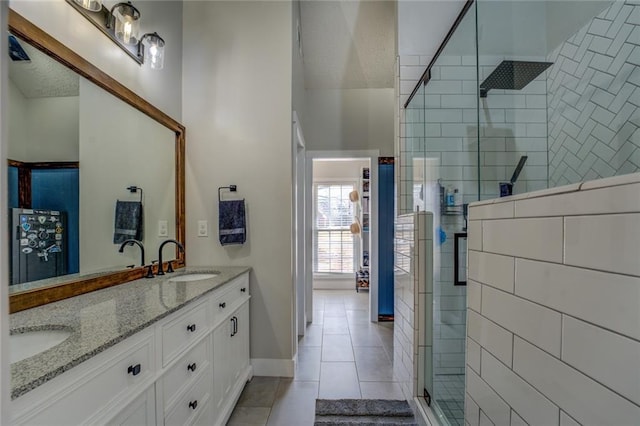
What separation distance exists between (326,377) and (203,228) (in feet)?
5.04

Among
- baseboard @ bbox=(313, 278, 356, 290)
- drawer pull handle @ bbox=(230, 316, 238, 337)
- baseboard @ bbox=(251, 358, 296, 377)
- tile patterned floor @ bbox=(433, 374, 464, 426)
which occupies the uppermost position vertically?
drawer pull handle @ bbox=(230, 316, 238, 337)

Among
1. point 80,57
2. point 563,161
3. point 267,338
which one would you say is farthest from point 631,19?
point 267,338

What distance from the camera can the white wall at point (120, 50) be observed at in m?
1.31

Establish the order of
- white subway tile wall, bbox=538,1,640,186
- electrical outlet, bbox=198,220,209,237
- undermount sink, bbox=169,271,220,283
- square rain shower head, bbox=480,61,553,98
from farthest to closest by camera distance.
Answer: electrical outlet, bbox=198,220,209,237
undermount sink, bbox=169,271,220,283
square rain shower head, bbox=480,61,553,98
white subway tile wall, bbox=538,1,640,186

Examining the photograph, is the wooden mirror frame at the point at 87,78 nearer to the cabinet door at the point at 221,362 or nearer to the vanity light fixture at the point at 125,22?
the vanity light fixture at the point at 125,22

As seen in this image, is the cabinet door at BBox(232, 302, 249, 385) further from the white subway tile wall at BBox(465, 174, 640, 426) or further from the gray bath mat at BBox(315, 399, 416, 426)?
the white subway tile wall at BBox(465, 174, 640, 426)

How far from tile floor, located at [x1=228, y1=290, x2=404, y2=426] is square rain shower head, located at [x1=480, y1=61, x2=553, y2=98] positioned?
208 centimetres

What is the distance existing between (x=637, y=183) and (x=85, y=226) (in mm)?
1930

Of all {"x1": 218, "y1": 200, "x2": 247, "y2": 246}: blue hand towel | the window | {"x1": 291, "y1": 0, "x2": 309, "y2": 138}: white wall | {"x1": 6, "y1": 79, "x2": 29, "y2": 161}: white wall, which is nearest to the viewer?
{"x1": 6, "y1": 79, "x2": 29, "y2": 161}: white wall

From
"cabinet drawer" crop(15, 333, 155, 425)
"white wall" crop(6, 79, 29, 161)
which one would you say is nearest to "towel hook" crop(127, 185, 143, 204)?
"white wall" crop(6, 79, 29, 161)

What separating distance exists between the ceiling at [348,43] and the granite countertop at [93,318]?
2.89 meters

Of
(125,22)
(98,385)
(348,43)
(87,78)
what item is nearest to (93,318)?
(98,385)

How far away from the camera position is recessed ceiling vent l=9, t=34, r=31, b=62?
3.83ft

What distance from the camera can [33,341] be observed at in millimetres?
987
